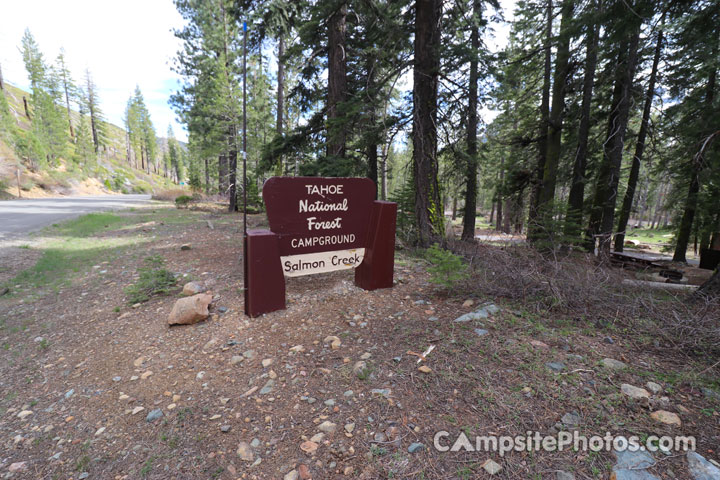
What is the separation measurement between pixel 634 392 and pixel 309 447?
2.48 metres

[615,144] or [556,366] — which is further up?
[615,144]

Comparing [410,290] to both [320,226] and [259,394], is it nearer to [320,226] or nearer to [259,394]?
[320,226]

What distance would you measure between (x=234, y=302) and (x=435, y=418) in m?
3.37

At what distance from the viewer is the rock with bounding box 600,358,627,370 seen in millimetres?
2611

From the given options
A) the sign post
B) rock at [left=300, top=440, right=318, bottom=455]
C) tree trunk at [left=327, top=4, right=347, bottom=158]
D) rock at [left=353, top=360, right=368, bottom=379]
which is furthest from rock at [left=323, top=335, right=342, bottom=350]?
→ tree trunk at [left=327, top=4, right=347, bottom=158]

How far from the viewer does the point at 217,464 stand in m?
2.16

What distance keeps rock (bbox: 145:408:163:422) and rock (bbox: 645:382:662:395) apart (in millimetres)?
4023

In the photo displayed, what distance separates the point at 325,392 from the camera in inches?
107

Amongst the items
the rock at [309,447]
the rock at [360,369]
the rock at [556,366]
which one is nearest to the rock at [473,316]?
the rock at [556,366]

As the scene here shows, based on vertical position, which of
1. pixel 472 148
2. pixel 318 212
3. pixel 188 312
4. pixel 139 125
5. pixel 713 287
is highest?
pixel 139 125

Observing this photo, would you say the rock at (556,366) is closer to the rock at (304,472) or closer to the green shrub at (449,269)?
the green shrub at (449,269)

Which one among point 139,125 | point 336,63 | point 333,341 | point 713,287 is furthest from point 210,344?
point 139,125

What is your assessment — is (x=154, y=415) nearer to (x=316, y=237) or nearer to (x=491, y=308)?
(x=316, y=237)

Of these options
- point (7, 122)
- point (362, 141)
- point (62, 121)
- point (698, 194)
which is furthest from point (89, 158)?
point (698, 194)
